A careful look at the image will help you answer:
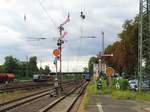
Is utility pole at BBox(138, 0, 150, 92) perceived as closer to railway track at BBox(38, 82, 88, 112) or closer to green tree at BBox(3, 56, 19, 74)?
railway track at BBox(38, 82, 88, 112)

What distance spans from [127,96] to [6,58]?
6148 inches

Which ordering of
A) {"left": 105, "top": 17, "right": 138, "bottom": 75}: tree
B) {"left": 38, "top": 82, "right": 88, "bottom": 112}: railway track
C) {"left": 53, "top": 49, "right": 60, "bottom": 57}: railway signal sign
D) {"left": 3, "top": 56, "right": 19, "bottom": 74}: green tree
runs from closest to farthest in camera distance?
{"left": 38, "top": 82, "right": 88, "bottom": 112}: railway track → {"left": 53, "top": 49, "right": 60, "bottom": 57}: railway signal sign → {"left": 105, "top": 17, "right": 138, "bottom": 75}: tree → {"left": 3, "top": 56, "right": 19, "bottom": 74}: green tree

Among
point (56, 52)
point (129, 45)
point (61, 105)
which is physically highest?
point (129, 45)

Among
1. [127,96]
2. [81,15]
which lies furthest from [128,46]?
[127,96]

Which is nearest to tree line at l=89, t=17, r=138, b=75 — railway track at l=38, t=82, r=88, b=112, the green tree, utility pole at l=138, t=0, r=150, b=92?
utility pole at l=138, t=0, r=150, b=92

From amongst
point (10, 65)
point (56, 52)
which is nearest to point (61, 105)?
point (56, 52)

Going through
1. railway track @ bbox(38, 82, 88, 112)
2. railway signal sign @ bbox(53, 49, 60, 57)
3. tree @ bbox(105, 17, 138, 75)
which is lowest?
railway track @ bbox(38, 82, 88, 112)

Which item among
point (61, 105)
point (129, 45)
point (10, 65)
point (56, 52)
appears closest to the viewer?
point (61, 105)

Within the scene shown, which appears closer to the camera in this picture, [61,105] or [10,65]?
[61,105]

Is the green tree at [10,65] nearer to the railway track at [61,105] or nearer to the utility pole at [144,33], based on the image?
the utility pole at [144,33]

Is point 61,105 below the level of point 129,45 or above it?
below

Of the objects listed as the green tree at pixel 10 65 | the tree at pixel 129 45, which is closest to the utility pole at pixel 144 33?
the tree at pixel 129 45

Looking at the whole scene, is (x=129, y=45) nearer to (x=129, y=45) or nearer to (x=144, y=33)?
(x=129, y=45)

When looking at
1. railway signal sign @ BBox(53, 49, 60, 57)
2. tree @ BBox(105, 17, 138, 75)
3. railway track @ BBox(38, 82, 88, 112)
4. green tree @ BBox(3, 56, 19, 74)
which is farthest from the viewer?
green tree @ BBox(3, 56, 19, 74)
